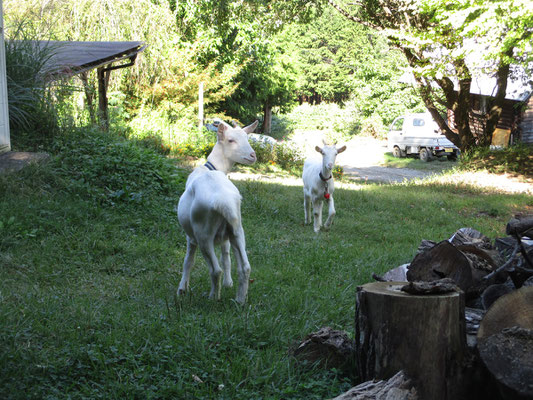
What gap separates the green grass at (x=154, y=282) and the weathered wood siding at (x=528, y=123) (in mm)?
15316

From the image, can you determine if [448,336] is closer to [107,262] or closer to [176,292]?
[176,292]

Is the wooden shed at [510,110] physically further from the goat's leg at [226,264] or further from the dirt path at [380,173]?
the goat's leg at [226,264]

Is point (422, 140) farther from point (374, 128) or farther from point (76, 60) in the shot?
point (76, 60)

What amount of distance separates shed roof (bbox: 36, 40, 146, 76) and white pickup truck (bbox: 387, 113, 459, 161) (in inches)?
704

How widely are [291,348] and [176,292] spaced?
172cm

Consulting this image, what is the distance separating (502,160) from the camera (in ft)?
58.2

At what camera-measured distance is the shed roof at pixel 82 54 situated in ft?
36.3

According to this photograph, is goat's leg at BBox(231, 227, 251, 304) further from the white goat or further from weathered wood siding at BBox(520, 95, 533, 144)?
weathered wood siding at BBox(520, 95, 533, 144)

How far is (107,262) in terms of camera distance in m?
6.10

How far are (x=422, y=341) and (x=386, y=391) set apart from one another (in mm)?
414

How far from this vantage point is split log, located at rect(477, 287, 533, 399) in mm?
2795

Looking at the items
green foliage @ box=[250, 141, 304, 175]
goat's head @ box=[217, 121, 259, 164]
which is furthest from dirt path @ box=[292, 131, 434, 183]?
goat's head @ box=[217, 121, 259, 164]

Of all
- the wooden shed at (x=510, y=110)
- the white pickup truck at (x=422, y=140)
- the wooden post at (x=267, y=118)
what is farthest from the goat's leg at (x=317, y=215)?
the wooden post at (x=267, y=118)

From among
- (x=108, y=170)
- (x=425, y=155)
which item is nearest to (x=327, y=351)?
(x=108, y=170)
